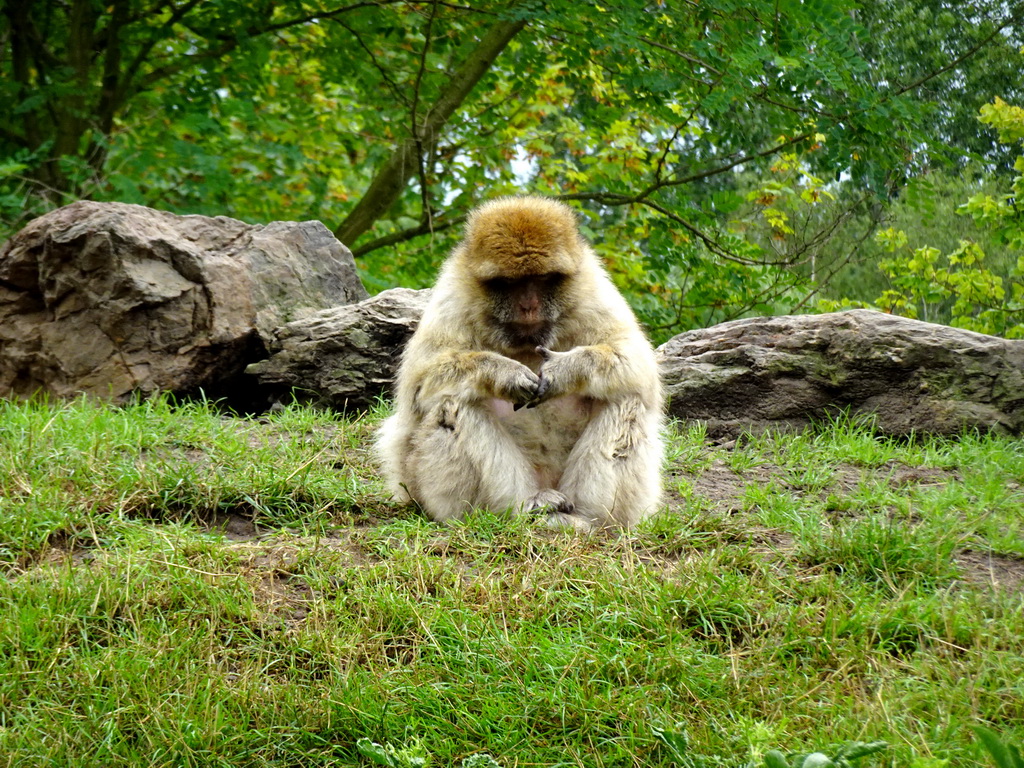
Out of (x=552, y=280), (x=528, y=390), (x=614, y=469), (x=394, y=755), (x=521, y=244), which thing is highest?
(x=521, y=244)

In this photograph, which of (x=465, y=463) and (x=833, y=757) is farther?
(x=465, y=463)

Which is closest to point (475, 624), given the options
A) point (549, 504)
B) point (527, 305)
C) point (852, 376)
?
point (549, 504)

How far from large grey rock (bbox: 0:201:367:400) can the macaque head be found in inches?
100

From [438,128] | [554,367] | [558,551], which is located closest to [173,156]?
[438,128]

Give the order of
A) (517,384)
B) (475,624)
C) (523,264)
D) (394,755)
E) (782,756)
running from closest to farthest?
(782,756), (394,755), (475,624), (517,384), (523,264)

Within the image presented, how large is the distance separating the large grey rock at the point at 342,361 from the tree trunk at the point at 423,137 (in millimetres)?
2984

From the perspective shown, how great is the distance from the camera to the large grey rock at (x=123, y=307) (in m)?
6.59

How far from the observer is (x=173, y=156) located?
31.5 feet

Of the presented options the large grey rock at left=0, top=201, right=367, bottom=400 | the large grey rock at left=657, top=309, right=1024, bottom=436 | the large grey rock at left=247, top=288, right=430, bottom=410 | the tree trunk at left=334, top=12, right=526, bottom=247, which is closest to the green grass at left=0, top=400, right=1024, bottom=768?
the large grey rock at left=657, top=309, right=1024, bottom=436

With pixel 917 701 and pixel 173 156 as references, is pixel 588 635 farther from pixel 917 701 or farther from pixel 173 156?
pixel 173 156

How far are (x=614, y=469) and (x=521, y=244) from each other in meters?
1.14

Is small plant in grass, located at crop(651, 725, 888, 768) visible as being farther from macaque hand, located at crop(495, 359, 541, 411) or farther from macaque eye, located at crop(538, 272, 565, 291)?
macaque eye, located at crop(538, 272, 565, 291)

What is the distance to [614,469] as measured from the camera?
4590mm

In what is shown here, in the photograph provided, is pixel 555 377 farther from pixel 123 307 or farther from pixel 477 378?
pixel 123 307
